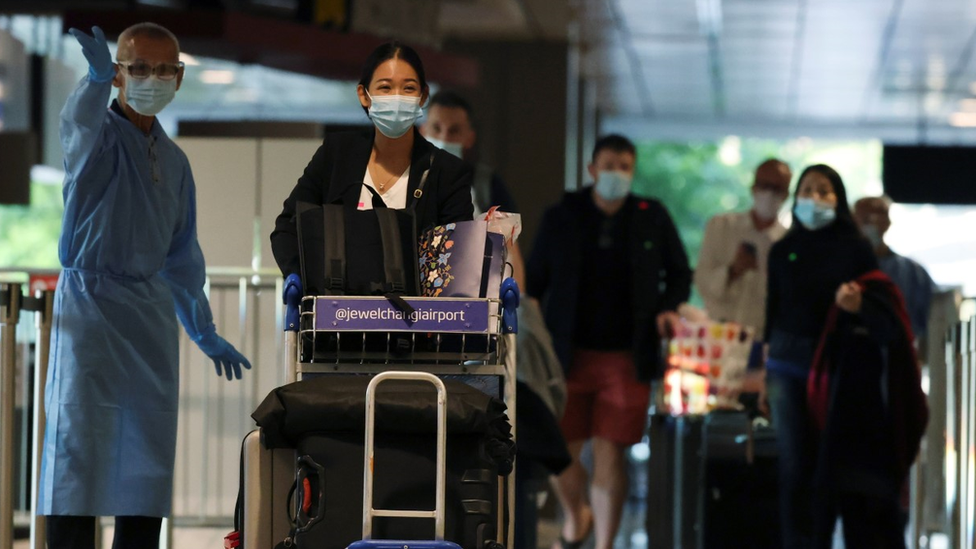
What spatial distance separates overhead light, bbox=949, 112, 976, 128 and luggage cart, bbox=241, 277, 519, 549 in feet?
52.9

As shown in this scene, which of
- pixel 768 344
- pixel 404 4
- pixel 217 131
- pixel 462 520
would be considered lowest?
pixel 462 520

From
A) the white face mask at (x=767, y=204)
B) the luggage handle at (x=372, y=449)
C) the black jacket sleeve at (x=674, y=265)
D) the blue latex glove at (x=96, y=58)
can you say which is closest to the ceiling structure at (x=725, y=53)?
the white face mask at (x=767, y=204)

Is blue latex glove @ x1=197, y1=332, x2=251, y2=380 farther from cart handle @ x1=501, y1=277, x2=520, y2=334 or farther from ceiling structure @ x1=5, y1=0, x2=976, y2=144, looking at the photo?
ceiling structure @ x1=5, y1=0, x2=976, y2=144

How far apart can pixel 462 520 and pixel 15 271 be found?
557 cm

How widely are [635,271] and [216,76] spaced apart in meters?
9.60

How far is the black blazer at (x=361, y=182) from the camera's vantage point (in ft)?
12.5

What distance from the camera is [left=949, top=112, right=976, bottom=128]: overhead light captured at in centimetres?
1844

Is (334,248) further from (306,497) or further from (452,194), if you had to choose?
(306,497)

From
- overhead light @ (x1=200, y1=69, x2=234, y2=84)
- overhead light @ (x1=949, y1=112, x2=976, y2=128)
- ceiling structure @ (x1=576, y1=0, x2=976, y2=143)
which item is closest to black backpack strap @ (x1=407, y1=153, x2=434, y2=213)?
ceiling structure @ (x1=576, y1=0, x2=976, y2=143)

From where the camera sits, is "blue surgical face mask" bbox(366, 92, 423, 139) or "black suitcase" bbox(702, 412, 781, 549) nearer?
"blue surgical face mask" bbox(366, 92, 423, 139)

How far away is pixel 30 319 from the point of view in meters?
6.58

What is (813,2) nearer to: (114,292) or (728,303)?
(728,303)

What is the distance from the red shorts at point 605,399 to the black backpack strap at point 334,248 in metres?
2.96

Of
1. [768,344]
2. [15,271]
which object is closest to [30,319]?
[15,271]
